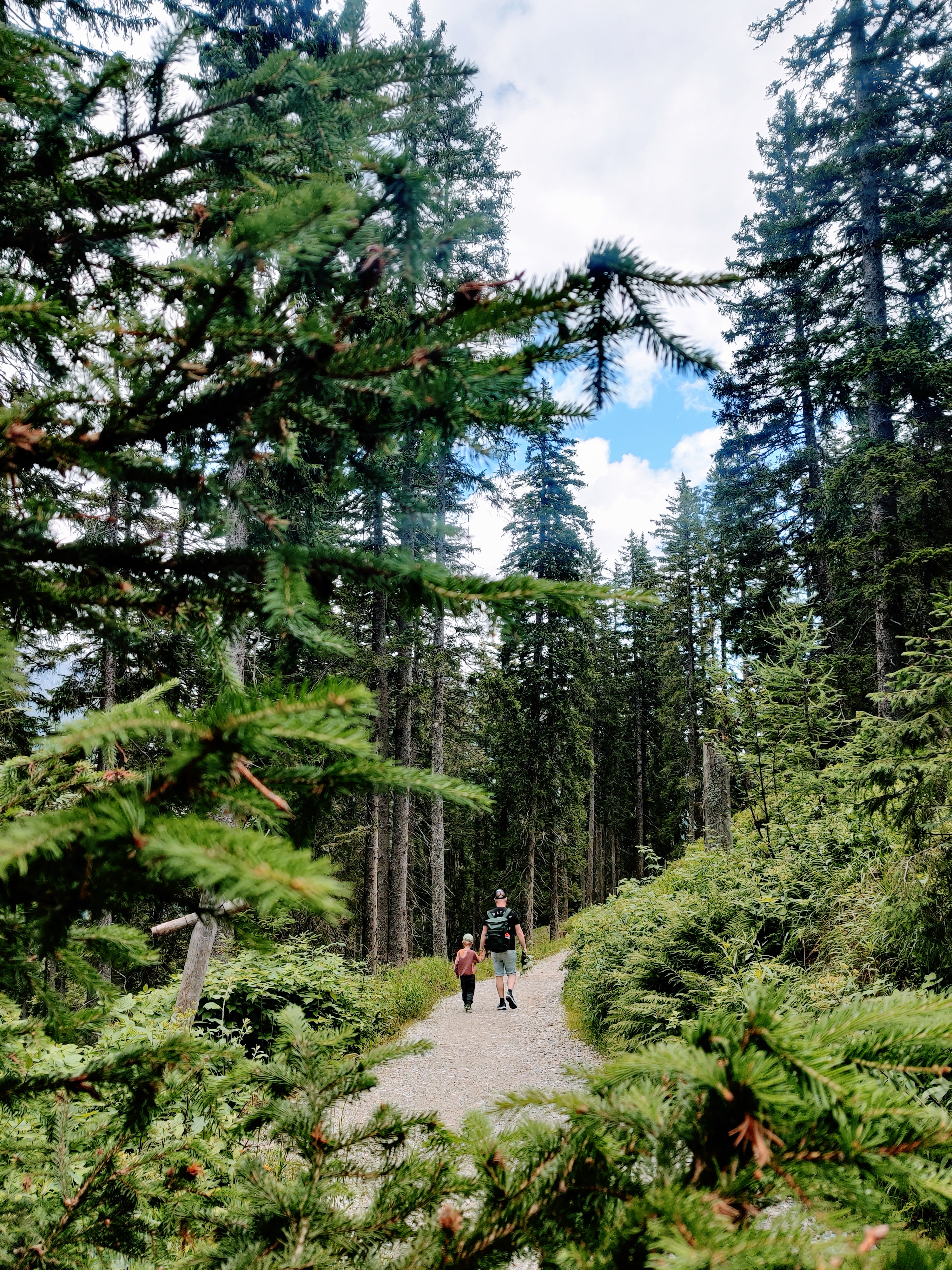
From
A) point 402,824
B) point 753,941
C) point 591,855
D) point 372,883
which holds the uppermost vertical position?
point 402,824

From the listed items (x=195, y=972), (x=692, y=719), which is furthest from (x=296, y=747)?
(x=692, y=719)

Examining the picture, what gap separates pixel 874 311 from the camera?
14.8 metres

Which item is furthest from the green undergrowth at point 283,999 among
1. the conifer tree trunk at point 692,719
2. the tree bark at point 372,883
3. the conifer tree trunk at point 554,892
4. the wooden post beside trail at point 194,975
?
the conifer tree trunk at point 692,719

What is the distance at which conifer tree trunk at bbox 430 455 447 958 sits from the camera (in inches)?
668

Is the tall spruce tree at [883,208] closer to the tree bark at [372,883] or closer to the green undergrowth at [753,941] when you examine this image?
the green undergrowth at [753,941]

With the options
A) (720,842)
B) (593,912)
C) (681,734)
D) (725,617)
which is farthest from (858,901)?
(681,734)

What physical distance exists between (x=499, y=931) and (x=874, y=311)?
16.3m

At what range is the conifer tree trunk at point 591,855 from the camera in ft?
101

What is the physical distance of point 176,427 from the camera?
1.21 metres

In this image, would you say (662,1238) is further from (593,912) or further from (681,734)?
(681,734)

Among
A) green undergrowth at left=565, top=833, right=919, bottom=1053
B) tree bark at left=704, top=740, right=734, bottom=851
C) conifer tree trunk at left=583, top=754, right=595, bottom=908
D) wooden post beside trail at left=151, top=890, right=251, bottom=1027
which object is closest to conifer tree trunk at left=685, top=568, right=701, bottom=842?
conifer tree trunk at left=583, top=754, right=595, bottom=908

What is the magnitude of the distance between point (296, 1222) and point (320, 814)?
0.83 metres

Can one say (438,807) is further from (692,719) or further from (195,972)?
(692,719)

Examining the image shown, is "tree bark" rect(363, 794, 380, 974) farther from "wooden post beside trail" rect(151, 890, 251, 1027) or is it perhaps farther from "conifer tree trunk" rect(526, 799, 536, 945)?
"wooden post beside trail" rect(151, 890, 251, 1027)
